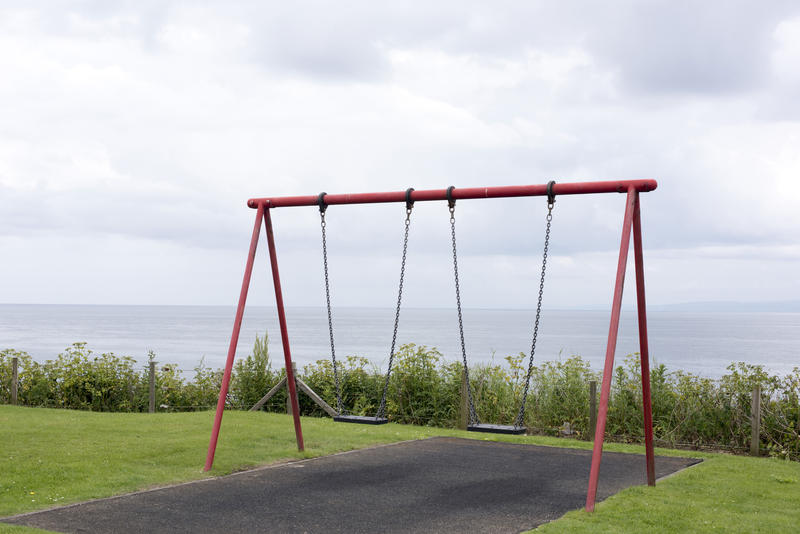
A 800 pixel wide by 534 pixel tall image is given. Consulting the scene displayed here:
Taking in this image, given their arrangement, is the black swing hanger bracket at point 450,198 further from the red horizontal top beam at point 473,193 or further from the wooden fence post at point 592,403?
the wooden fence post at point 592,403

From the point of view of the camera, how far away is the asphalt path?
601cm

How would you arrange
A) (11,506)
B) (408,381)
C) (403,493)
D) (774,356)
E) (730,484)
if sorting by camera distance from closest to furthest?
(11,506) < (403,493) < (730,484) < (408,381) < (774,356)

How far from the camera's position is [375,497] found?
23.1ft

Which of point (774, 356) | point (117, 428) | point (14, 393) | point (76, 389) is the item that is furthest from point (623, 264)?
point (774, 356)

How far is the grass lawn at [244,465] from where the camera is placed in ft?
20.7

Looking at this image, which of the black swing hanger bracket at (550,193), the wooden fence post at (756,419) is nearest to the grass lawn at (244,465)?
A: the wooden fence post at (756,419)

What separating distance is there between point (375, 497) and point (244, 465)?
6.73 feet

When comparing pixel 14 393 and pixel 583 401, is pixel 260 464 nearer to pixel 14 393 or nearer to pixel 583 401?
pixel 583 401

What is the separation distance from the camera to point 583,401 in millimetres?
11656

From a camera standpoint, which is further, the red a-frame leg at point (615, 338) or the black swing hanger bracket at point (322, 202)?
the black swing hanger bracket at point (322, 202)

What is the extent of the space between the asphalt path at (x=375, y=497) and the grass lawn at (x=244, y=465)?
0.35 meters

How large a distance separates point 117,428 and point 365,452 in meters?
3.90

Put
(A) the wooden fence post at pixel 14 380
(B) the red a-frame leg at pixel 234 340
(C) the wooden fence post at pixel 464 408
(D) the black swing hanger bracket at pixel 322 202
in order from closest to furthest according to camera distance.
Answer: (B) the red a-frame leg at pixel 234 340 < (D) the black swing hanger bracket at pixel 322 202 < (C) the wooden fence post at pixel 464 408 < (A) the wooden fence post at pixel 14 380

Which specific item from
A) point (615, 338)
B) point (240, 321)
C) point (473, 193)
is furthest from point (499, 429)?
point (240, 321)
